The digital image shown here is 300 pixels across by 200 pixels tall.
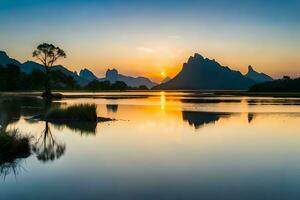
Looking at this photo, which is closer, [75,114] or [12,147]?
[12,147]

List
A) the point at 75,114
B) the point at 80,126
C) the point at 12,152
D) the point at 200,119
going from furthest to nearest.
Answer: the point at 200,119 < the point at 75,114 < the point at 80,126 < the point at 12,152

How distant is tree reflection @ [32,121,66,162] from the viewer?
19719 mm

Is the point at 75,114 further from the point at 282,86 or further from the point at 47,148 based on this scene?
the point at 282,86

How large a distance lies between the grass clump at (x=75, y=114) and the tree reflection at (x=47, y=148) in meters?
9.95

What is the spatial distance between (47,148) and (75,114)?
1586 cm

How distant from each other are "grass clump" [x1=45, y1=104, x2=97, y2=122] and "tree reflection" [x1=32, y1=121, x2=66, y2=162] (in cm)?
995

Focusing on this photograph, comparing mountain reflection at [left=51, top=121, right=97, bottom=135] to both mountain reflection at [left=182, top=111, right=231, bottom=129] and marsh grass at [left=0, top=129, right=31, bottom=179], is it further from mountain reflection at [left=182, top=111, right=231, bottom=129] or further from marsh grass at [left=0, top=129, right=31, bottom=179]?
mountain reflection at [left=182, top=111, right=231, bottom=129]

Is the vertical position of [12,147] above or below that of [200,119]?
above

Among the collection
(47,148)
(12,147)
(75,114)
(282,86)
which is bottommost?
(47,148)

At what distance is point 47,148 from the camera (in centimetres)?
2247

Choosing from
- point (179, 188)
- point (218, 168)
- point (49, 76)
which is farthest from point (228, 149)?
point (49, 76)

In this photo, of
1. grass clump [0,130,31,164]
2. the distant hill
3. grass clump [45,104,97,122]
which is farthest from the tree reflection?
the distant hill

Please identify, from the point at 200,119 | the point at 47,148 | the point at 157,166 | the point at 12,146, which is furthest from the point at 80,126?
the point at 157,166

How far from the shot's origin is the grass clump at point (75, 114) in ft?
125
